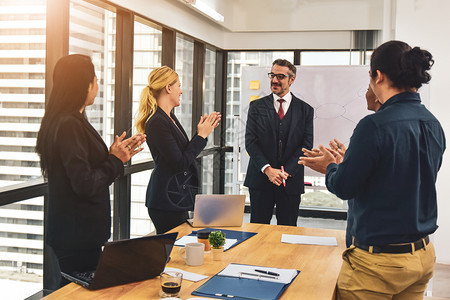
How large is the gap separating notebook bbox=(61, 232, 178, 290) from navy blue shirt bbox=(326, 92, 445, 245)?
2.27 feet

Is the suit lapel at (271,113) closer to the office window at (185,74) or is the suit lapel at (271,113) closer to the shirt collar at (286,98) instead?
the shirt collar at (286,98)

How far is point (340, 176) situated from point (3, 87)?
7.20 feet

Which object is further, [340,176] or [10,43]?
[10,43]

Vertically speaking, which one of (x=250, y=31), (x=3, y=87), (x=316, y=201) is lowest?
(x=316, y=201)

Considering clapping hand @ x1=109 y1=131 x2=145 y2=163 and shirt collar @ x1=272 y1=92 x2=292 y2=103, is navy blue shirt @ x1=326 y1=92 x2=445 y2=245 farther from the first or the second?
shirt collar @ x1=272 y1=92 x2=292 y2=103

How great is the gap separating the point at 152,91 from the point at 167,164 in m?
0.46

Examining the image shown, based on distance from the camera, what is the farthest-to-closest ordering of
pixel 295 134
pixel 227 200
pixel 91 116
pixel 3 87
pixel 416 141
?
pixel 91 116, pixel 295 134, pixel 3 87, pixel 227 200, pixel 416 141

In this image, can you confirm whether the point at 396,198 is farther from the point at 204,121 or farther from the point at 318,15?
the point at 318,15

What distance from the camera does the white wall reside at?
472 centimetres

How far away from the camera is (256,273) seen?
1902 millimetres

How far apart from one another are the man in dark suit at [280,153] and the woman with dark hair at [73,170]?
167 centimetres

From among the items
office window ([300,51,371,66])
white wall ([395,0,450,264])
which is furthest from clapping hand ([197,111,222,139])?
office window ([300,51,371,66])

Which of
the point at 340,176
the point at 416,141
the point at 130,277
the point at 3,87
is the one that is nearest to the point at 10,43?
the point at 3,87

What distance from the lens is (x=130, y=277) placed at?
5.90ft
